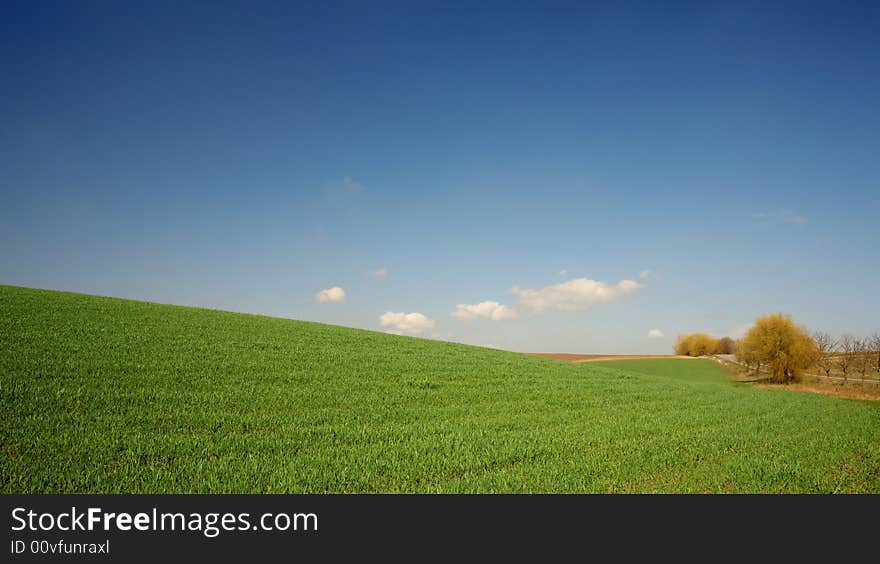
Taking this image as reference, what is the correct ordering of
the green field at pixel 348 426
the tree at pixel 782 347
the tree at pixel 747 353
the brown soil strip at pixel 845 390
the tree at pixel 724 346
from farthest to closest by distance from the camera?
the tree at pixel 724 346 < the tree at pixel 747 353 < the tree at pixel 782 347 < the brown soil strip at pixel 845 390 < the green field at pixel 348 426

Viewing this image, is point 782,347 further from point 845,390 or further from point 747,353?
point 845,390

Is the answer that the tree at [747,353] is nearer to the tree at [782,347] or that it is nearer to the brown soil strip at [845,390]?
the tree at [782,347]

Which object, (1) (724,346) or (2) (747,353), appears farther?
(1) (724,346)

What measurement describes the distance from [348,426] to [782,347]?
2556 inches

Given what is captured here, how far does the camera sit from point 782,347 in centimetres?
5647

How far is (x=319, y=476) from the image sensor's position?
24.5 feet

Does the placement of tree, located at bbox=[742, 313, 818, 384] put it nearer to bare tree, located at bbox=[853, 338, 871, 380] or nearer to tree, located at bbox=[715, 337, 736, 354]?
bare tree, located at bbox=[853, 338, 871, 380]

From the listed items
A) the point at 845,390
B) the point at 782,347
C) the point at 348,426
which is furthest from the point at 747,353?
the point at 348,426

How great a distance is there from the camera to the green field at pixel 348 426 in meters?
7.57

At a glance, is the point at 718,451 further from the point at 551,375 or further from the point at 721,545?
the point at 551,375

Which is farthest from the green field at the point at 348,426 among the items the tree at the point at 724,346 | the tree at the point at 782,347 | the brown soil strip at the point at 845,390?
the tree at the point at 724,346

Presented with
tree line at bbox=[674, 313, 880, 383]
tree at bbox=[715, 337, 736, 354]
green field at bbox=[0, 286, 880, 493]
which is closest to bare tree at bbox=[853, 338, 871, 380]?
tree line at bbox=[674, 313, 880, 383]

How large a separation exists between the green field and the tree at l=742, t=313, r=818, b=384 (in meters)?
39.7

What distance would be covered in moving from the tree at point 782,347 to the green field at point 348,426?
39.7 meters
